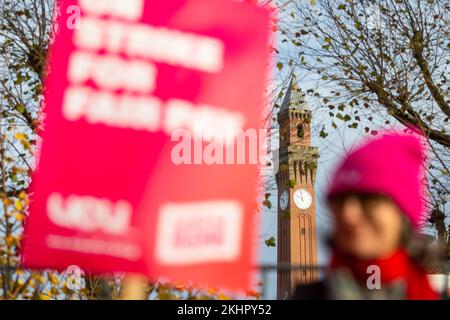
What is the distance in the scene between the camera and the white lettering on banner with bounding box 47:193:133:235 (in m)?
2.49

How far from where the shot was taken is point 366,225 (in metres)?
2.13

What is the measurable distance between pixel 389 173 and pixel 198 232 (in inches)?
30.7

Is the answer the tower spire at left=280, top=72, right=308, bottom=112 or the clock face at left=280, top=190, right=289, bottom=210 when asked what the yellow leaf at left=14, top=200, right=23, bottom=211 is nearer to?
the tower spire at left=280, top=72, right=308, bottom=112

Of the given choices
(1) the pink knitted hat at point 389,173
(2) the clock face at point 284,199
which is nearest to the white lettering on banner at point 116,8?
(1) the pink knitted hat at point 389,173

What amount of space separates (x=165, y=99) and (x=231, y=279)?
2.62 feet

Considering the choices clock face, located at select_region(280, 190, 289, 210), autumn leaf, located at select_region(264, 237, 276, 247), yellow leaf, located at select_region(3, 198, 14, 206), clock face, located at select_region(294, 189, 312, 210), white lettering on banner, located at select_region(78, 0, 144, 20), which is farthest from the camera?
clock face, located at select_region(294, 189, 312, 210)

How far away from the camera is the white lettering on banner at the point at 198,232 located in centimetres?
250

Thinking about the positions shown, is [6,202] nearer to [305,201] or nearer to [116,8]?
[116,8]

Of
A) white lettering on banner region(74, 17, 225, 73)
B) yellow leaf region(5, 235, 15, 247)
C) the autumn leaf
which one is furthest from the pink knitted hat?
the autumn leaf

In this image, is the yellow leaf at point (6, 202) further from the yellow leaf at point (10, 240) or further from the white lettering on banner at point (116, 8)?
the white lettering on banner at point (116, 8)

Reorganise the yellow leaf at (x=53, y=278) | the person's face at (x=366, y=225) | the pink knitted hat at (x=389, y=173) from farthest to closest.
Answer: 1. the yellow leaf at (x=53, y=278)
2. the pink knitted hat at (x=389, y=173)
3. the person's face at (x=366, y=225)

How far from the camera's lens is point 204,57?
106 inches

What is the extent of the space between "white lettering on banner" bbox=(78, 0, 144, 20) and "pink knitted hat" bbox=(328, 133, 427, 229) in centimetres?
113
